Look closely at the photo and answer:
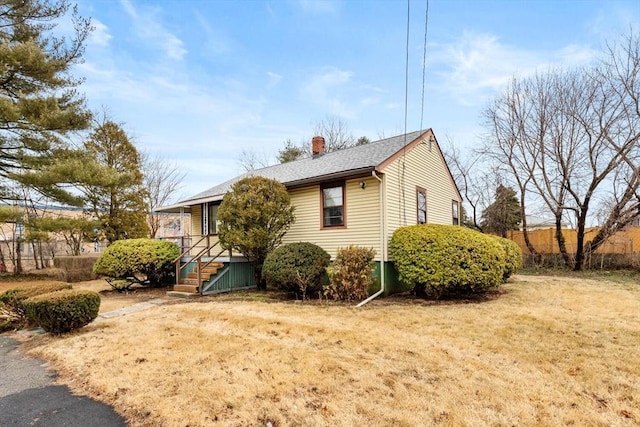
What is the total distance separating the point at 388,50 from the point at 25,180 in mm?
13530

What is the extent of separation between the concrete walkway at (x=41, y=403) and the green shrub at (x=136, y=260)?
6341mm

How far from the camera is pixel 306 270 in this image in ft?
29.9

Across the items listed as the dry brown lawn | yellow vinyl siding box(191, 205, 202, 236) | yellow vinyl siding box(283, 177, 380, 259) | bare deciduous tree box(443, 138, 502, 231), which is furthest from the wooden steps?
bare deciduous tree box(443, 138, 502, 231)

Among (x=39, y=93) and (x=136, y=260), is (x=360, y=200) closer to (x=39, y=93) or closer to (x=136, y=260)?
(x=136, y=260)

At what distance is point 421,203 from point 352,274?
4457 millimetres

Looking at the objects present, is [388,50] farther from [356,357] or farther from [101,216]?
[101,216]

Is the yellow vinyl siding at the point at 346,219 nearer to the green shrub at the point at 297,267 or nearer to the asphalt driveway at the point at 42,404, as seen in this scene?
the green shrub at the point at 297,267

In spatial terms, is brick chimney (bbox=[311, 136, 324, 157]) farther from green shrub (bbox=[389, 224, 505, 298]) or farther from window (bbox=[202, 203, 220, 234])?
green shrub (bbox=[389, 224, 505, 298])

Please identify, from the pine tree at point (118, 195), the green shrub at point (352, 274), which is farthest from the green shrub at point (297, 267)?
the pine tree at point (118, 195)

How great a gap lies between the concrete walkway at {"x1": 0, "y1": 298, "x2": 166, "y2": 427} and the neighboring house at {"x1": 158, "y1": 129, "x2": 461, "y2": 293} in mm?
5599

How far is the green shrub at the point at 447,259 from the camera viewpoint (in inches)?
333

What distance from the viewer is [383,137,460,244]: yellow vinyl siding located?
1008 cm

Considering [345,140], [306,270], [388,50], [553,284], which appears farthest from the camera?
[345,140]

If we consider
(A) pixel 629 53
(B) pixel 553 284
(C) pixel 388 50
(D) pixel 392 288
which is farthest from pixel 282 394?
(A) pixel 629 53
